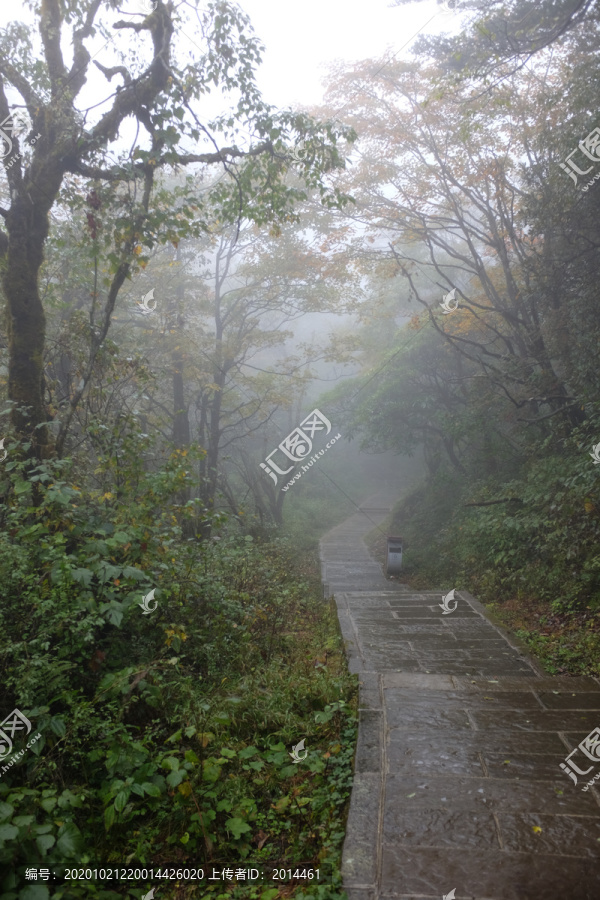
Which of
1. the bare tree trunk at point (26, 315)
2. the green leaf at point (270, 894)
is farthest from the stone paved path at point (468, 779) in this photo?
the bare tree trunk at point (26, 315)

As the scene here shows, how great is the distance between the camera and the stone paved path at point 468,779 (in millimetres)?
2230

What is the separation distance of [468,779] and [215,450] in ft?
32.2

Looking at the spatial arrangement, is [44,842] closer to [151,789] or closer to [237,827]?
[151,789]

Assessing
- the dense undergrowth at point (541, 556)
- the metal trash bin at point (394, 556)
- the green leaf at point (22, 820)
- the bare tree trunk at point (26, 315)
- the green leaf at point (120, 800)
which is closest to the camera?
the green leaf at point (22, 820)

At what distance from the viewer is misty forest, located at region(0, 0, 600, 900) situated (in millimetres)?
2801

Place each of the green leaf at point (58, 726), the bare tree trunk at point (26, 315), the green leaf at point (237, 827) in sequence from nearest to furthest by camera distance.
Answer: the green leaf at point (237, 827) < the green leaf at point (58, 726) < the bare tree trunk at point (26, 315)

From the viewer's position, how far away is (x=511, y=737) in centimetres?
321

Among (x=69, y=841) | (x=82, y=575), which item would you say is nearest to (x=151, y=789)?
(x=69, y=841)

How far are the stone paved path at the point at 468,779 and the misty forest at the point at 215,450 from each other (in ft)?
0.58

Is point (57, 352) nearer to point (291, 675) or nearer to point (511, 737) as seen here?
point (291, 675)

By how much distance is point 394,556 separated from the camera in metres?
10.3

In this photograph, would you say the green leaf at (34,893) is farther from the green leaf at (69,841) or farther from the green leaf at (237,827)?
the green leaf at (237,827)

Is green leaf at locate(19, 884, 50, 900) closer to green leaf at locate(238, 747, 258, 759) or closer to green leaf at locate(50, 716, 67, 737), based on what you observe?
green leaf at locate(50, 716, 67, 737)

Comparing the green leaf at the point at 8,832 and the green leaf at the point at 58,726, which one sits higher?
the green leaf at the point at 58,726
